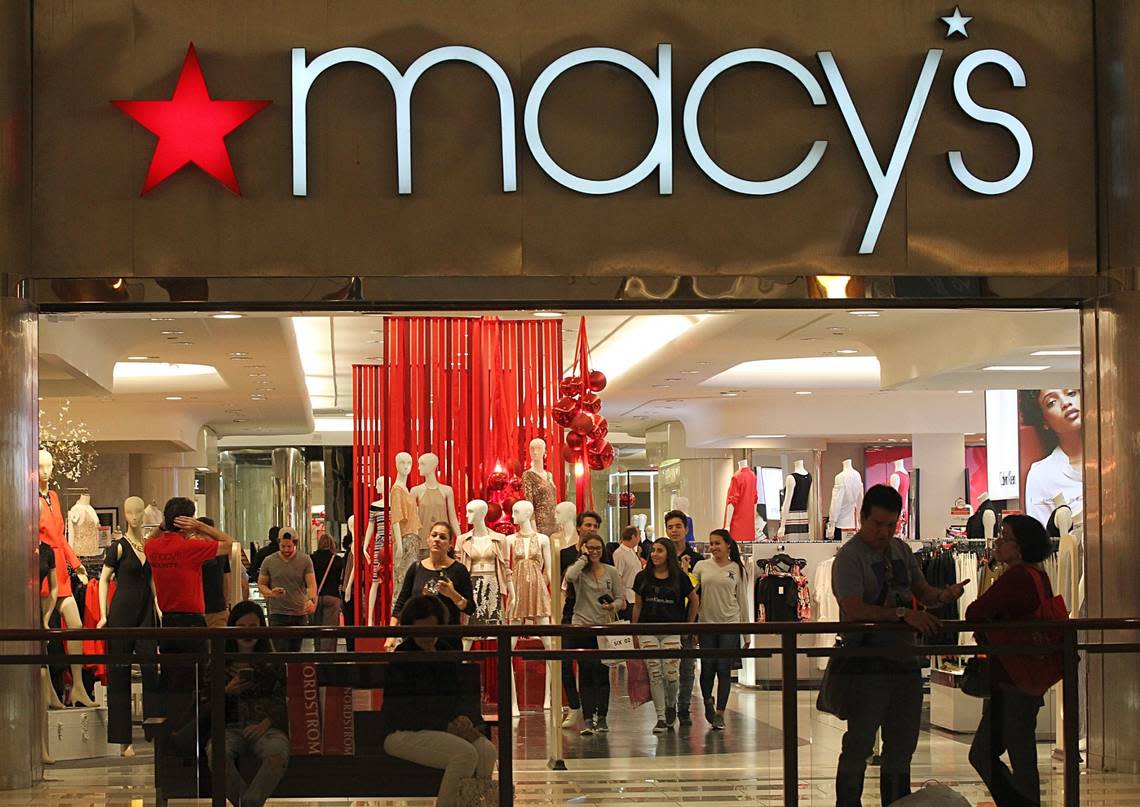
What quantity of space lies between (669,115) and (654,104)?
4.7 inches

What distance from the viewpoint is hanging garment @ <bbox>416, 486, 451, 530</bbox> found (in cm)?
1112

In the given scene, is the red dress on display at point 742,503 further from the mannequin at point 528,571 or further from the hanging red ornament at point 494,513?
the mannequin at point 528,571

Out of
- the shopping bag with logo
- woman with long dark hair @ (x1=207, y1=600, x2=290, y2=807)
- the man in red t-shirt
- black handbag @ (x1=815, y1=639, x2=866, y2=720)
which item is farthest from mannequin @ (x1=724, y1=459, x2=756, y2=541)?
woman with long dark hair @ (x1=207, y1=600, x2=290, y2=807)

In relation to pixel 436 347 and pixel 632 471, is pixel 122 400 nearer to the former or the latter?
pixel 436 347

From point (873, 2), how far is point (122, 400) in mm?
14744

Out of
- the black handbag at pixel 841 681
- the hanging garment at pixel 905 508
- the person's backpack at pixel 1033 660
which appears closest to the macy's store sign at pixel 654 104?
the person's backpack at pixel 1033 660

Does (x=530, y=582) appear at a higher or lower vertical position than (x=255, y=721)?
higher

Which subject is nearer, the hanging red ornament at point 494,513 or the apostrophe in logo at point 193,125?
the apostrophe in logo at point 193,125

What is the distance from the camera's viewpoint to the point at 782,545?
13.7 metres

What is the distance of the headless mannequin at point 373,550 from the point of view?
38.7ft

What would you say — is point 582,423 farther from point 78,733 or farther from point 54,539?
point 78,733

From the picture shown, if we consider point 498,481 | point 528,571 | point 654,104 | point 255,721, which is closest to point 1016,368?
point 498,481

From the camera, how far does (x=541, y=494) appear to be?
36.4 ft

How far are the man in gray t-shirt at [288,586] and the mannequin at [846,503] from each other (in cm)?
951
